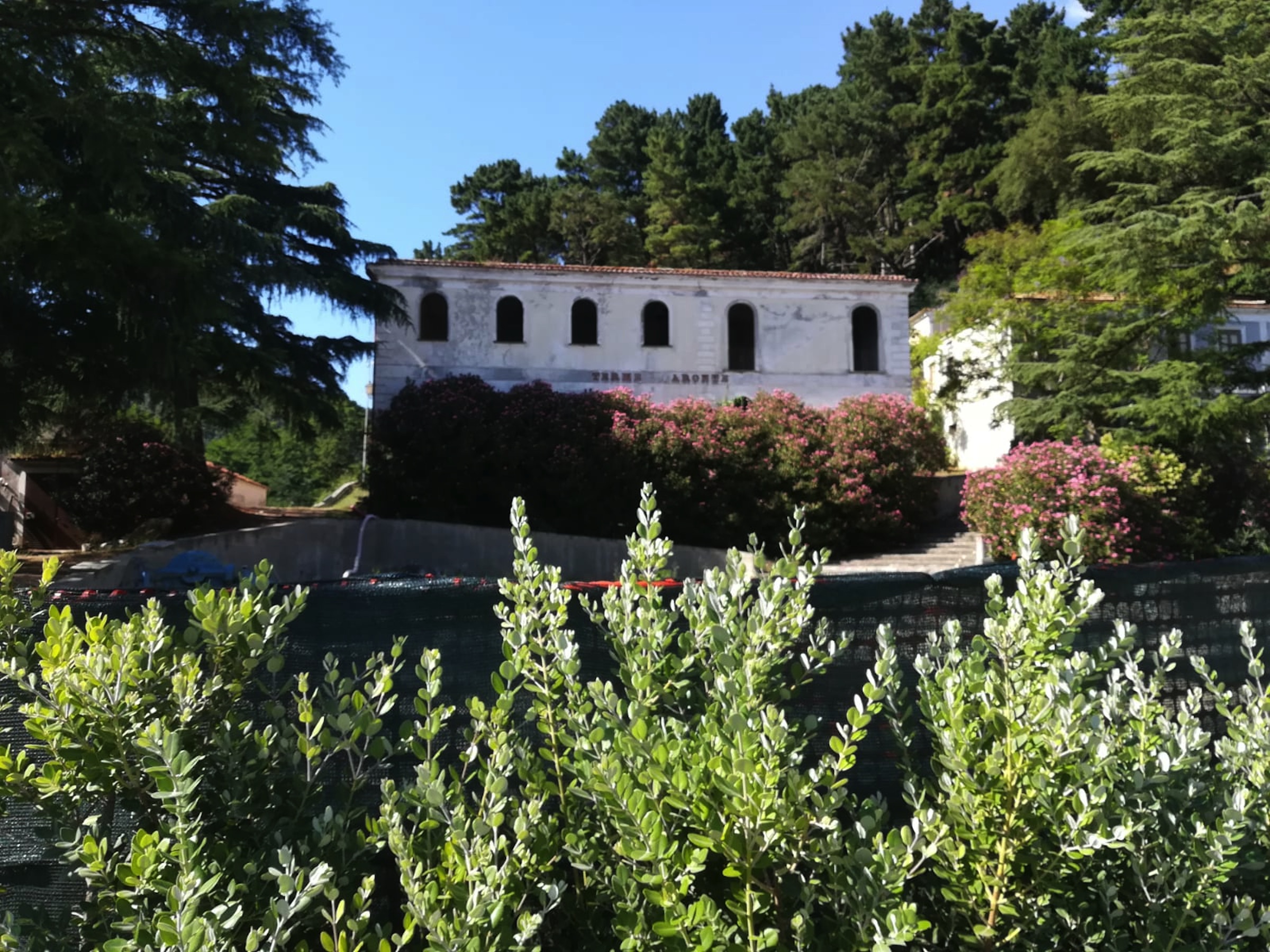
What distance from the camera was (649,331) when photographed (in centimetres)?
2658

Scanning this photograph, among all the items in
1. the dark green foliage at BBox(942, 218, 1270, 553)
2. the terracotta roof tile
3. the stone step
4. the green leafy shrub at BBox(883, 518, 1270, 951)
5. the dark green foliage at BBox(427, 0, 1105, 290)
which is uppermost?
the dark green foliage at BBox(427, 0, 1105, 290)

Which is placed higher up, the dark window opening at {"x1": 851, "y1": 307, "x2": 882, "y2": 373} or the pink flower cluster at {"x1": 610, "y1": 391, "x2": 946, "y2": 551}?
the dark window opening at {"x1": 851, "y1": 307, "x2": 882, "y2": 373}

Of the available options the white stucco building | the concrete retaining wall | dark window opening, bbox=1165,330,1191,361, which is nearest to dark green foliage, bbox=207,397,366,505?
the white stucco building

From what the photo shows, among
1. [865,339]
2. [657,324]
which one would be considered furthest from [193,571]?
[865,339]

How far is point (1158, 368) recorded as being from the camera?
20688 millimetres

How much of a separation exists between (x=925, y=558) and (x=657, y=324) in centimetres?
1044

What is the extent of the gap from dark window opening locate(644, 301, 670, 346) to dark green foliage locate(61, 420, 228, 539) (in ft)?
40.3

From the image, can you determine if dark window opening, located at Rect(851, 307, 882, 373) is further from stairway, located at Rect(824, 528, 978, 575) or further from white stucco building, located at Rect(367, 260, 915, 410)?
stairway, located at Rect(824, 528, 978, 575)

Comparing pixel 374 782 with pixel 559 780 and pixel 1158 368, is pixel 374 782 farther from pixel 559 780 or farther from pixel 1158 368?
pixel 1158 368

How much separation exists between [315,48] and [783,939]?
595 inches

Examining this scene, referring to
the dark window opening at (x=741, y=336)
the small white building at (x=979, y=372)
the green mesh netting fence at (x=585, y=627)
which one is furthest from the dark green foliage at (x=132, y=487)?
the small white building at (x=979, y=372)

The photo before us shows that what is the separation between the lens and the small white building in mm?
26781

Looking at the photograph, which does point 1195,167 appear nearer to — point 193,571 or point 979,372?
point 979,372


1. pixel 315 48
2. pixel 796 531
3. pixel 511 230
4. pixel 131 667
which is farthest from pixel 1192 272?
pixel 511 230
